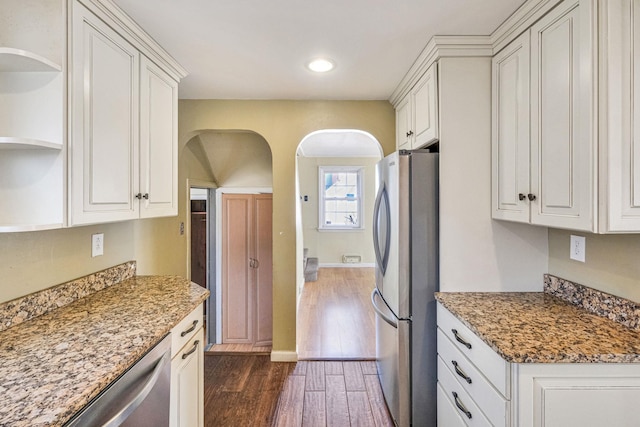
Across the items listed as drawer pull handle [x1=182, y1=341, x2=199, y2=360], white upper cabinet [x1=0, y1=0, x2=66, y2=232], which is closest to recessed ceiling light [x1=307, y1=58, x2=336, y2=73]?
white upper cabinet [x1=0, y1=0, x2=66, y2=232]

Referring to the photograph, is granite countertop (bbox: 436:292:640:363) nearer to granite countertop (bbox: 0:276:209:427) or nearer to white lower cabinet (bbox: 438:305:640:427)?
white lower cabinet (bbox: 438:305:640:427)

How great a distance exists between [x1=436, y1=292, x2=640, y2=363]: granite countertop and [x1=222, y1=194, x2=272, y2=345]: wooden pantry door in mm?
2146

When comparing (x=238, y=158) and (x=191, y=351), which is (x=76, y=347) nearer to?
(x=191, y=351)

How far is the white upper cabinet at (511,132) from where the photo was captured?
151 centimetres

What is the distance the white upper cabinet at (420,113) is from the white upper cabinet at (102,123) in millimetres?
1672

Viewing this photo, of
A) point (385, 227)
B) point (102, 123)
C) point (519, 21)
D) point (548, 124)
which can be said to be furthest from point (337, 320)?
point (519, 21)

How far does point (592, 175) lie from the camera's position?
A: 3.78 ft

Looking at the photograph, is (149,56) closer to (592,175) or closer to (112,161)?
(112,161)

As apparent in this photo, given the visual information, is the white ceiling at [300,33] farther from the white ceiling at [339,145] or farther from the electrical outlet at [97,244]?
the white ceiling at [339,145]

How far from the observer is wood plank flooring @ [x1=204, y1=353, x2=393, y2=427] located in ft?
6.71

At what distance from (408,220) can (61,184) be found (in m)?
1.67

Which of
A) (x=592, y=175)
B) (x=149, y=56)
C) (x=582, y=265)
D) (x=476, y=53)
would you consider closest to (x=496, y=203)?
(x=582, y=265)

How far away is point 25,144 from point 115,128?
0.45 meters

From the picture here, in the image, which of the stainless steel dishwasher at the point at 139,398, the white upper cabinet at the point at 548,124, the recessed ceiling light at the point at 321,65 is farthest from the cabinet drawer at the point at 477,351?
the recessed ceiling light at the point at 321,65
